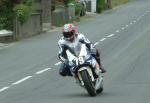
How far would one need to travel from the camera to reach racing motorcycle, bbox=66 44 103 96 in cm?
1367

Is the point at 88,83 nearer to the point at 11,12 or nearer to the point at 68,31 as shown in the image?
the point at 68,31

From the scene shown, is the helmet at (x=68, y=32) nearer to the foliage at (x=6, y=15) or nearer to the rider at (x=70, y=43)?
the rider at (x=70, y=43)

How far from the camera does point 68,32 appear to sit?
554 inches

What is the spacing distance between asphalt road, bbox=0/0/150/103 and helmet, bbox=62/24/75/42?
124 centimetres

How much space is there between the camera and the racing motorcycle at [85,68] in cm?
1367

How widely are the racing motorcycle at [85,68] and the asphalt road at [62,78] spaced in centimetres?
25

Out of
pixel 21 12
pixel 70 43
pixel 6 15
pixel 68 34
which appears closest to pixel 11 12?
pixel 6 15

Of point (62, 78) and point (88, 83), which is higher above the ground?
point (88, 83)

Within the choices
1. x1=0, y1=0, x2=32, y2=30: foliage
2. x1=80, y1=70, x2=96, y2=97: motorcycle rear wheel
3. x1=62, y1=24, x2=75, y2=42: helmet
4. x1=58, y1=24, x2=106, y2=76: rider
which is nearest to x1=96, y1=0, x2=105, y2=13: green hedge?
x1=0, y1=0, x2=32, y2=30: foliage

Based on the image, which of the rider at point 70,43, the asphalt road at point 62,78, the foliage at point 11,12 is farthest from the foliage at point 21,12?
the rider at point 70,43

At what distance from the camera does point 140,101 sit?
12.8 meters

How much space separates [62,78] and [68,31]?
15.0 feet

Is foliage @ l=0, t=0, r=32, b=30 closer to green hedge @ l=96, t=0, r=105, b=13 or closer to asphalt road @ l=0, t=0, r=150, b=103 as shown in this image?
asphalt road @ l=0, t=0, r=150, b=103

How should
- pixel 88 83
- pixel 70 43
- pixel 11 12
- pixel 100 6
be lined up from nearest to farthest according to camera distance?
1. pixel 88 83
2. pixel 70 43
3. pixel 11 12
4. pixel 100 6
